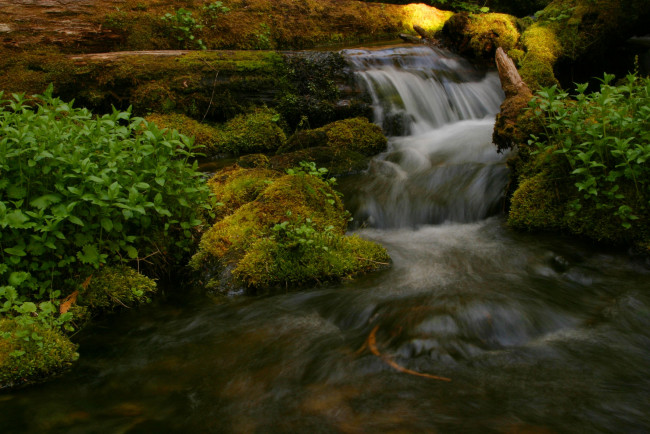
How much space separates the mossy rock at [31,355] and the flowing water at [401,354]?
0.36 ft

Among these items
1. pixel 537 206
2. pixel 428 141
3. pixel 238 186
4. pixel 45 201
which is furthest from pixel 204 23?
pixel 537 206

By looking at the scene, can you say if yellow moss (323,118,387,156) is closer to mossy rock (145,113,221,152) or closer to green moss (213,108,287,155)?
green moss (213,108,287,155)

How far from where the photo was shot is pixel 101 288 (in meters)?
3.83

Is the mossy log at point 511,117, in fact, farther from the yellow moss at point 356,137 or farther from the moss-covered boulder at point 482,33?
the moss-covered boulder at point 482,33

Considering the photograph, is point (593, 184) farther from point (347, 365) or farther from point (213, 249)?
point (213, 249)

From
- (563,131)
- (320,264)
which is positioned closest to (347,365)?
(320,264)

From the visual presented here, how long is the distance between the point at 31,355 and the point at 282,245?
80.0 inches

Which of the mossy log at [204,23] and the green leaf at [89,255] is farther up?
the mossy log at [204,23]

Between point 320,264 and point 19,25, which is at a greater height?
point 19,25

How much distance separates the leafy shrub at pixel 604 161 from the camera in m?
4.03

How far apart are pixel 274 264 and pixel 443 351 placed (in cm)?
179

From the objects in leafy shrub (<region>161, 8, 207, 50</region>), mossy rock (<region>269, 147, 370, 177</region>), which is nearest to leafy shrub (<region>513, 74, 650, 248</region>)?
mossy rock (<region>269, 147, 370, 177</region>)

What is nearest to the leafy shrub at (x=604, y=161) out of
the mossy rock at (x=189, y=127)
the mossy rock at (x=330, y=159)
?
the mossy rock at (x=330, y=159)

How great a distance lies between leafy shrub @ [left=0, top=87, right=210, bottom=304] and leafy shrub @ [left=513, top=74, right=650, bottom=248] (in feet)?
12.0
